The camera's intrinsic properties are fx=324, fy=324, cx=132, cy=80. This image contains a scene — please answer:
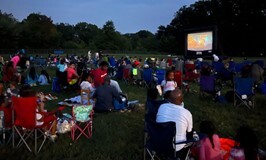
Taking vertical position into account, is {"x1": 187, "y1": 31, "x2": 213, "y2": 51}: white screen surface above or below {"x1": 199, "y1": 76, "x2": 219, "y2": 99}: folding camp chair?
above

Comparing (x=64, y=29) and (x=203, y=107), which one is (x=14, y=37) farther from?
(x=203, y=107)

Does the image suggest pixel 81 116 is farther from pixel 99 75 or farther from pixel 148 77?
pixel 148 77

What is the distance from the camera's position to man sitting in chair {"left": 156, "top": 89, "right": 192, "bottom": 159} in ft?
13.6

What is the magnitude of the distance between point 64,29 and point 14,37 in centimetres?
3852

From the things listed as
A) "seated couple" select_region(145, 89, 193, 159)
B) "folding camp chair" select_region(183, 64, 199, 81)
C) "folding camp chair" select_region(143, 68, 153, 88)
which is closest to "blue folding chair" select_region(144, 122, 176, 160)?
"seated couple" select_region(145, 89, 193, 159)

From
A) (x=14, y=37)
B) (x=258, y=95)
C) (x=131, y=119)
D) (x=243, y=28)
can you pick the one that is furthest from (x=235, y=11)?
(x=131, y=119)

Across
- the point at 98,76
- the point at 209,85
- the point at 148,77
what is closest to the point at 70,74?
the point at 98,76

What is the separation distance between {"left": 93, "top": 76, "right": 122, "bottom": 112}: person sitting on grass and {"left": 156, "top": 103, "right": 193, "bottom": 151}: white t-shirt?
3.85 metres

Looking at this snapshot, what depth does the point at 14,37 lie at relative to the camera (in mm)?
60469

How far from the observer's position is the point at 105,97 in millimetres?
8133

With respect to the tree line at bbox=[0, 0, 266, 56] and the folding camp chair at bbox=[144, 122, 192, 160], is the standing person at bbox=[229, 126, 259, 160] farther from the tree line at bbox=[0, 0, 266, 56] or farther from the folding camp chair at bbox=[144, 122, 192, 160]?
the tree line at bbox=[0, 0, 266, 56]

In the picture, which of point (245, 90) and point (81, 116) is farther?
point (245, 90)

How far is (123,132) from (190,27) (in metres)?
52.9

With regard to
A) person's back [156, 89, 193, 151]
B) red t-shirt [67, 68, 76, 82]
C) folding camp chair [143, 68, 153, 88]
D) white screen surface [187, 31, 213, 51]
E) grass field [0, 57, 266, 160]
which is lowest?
grass field [0, 57, 266, 160]
